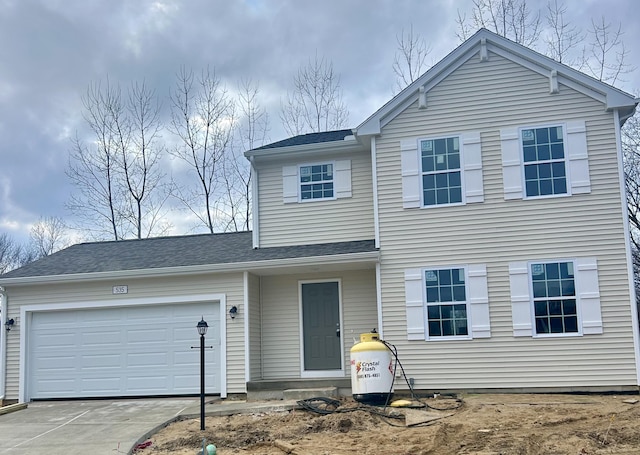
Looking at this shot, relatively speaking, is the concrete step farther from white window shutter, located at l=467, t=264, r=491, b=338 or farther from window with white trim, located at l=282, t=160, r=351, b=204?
window with white trim, located at l=282, t=160, r=351, b=204

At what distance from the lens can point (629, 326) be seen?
994cm

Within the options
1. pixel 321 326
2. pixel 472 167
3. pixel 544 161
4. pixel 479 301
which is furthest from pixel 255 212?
pixel 544 161

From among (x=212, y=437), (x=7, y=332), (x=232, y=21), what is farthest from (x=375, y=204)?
(x=232, y=21)

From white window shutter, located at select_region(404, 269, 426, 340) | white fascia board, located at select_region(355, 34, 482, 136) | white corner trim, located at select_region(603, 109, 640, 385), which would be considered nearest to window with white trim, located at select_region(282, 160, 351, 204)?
white fascia board, located at select_region(355, 34, 482, 136)

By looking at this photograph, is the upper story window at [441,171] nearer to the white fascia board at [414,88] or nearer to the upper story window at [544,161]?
the white fascia board at [414,88]

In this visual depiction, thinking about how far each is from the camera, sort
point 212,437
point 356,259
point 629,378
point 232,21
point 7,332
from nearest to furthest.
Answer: point 212,437 < point 629,378 < point 356,259 < point 7,332 < point 232,21

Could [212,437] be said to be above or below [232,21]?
below

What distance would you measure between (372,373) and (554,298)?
11.2 ft

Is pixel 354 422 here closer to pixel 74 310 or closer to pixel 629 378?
pixel 629 378

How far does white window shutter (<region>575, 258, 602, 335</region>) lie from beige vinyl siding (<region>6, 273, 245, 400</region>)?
242 inches

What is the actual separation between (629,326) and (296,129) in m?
16.6

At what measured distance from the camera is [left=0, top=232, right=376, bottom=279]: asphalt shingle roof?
11.8 metres

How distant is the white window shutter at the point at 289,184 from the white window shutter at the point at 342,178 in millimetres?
842

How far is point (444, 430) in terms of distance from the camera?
7.68 m
